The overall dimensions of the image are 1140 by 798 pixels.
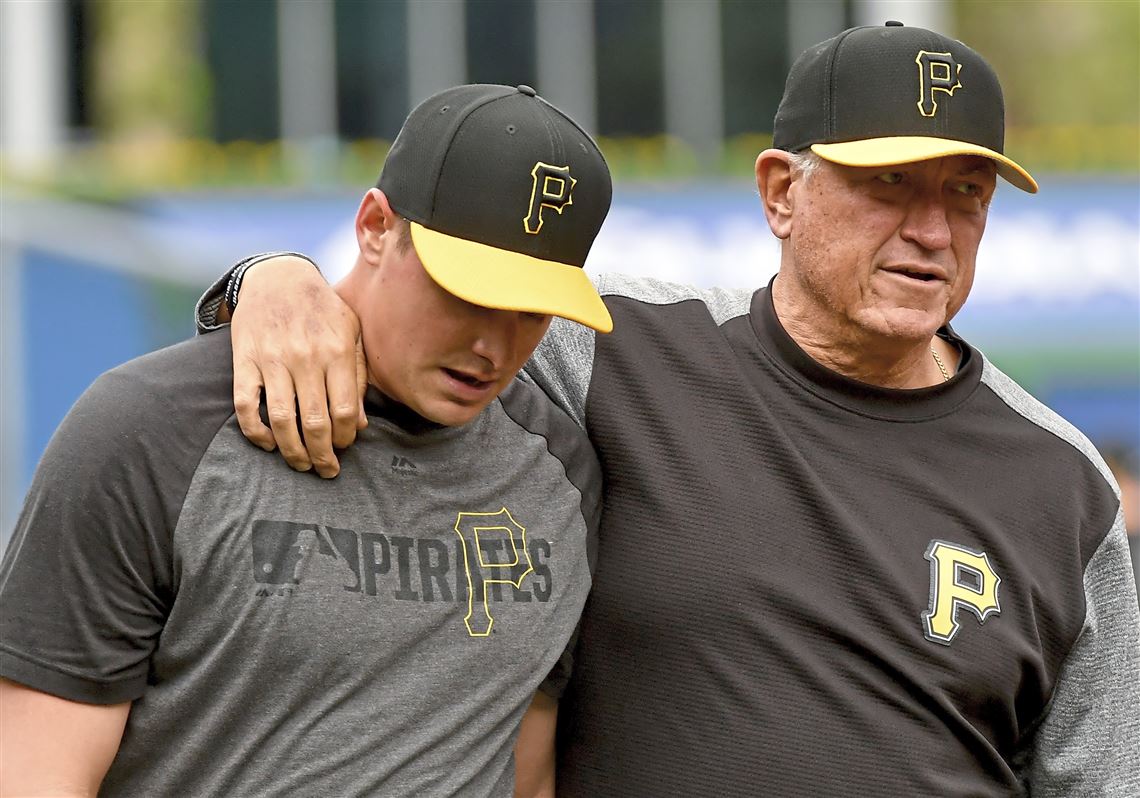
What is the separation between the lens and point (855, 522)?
10.0ft

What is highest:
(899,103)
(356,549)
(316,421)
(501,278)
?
(899,103)

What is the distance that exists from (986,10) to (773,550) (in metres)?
23.2

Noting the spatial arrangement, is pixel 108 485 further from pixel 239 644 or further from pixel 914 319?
pixel 914 319

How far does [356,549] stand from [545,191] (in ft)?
2.18

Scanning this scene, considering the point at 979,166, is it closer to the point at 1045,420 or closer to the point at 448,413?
the point at 1045,420

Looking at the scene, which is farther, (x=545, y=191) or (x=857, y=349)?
(x=857, y=349)

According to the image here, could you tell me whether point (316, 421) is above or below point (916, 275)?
below

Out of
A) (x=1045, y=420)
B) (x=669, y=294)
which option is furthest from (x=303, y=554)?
(x=1045, y=420)

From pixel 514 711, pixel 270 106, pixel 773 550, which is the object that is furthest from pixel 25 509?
pixel 270 106

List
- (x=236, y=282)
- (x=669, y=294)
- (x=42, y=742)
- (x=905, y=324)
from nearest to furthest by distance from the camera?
1. (x=42, y=742)
2. (x=236, y=282)
3. (x=905, y=324)
4. (x=669, y=294)

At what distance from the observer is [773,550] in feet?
9.93

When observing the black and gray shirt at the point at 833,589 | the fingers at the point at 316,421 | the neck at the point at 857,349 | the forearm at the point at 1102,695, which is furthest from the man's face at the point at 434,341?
the forearm at the point at 1102,695

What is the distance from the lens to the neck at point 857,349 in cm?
316

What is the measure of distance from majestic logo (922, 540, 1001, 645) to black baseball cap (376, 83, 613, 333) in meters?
0.86
